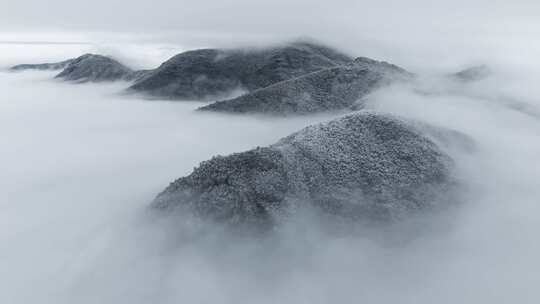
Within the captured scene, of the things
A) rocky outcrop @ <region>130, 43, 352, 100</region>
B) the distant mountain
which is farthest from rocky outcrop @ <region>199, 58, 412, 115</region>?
rocky outcrop @ <region>130, 43, 352, 100</region>

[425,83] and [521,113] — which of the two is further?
[425,83]

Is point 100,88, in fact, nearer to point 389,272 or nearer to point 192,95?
point 192,95

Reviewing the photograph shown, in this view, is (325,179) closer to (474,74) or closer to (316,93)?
(316,93)

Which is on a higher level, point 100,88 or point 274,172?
point 274,172

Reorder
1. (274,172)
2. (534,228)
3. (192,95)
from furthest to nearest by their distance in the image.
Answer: (192,95) < (534,228) < (274,172)

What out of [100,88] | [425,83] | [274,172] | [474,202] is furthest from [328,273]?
[100,88]

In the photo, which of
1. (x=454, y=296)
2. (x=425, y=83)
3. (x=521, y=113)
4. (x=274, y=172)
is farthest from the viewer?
(x=425, y=83)
